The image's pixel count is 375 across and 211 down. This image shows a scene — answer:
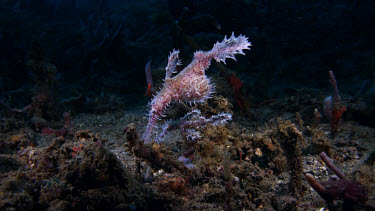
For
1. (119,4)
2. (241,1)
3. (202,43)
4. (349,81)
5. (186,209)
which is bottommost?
(186,209)

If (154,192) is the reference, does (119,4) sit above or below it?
above

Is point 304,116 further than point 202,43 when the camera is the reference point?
No

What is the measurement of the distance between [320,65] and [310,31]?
168 centimetres

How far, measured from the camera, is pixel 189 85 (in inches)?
112

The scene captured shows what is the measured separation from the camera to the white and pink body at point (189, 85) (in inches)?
108

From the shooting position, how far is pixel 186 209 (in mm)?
2115

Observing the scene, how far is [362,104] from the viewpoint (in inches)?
207

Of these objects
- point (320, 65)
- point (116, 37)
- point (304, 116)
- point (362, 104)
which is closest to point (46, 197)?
point (304, 116)

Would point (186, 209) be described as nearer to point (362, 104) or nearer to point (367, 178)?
point (367, 178)

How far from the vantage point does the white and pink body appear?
2.74 meters

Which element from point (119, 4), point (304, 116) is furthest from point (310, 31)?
point (119, 4)

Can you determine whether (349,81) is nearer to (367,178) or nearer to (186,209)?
(367,178)

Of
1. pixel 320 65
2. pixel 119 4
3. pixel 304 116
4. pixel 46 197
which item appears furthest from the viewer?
pixel 119 4

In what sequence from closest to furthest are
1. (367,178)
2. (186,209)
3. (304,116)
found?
1. (186,209)
2. (367,178)
3. (304,116)
